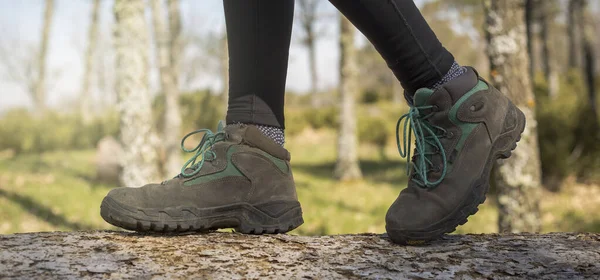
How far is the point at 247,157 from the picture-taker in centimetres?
149

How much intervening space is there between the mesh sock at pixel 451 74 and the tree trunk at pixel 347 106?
722cm

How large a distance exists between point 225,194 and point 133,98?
12.0ft

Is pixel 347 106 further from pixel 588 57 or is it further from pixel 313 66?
pixel 313 66

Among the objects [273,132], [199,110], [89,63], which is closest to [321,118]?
[199,110]

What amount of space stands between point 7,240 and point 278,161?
0.76 metres

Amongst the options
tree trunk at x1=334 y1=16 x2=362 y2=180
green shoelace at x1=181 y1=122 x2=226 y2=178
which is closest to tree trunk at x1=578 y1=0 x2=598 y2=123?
tree trunk at x1=334 y1=16 x2=362 y2=180

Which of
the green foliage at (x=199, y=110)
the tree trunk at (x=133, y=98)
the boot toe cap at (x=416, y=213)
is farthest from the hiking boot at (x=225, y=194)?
the green foliage at (x=199, y=110)

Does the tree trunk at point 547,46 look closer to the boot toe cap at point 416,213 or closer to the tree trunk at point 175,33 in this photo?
the tree trunk at point 175,33

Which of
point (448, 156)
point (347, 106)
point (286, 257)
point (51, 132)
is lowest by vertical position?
point (286, 257)

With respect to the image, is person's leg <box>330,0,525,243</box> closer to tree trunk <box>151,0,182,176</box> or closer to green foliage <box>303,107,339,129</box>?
tree trunk <box>151,0,182,176</box>

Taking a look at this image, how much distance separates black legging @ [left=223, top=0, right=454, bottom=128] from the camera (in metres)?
1.32

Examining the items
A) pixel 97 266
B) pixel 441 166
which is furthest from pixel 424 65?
pixel 97 266

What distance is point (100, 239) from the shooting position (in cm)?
133

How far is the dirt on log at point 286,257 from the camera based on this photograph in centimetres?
113
